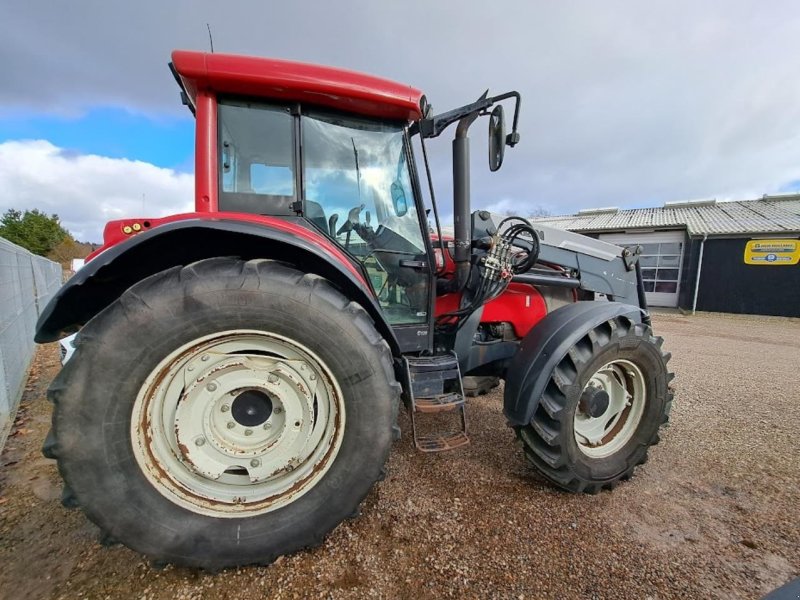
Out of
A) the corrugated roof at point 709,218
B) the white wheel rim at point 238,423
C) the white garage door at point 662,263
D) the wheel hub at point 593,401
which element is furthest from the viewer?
the white garage door at point 662,263

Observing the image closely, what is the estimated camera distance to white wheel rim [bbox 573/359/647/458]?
8.06 feet

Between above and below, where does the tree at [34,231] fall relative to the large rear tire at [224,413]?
above

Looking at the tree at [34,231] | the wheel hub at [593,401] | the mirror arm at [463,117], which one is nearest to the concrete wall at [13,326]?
the mirror arm at [463,117]

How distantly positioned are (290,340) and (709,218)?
1892cm

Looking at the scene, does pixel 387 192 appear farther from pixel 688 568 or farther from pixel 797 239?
pixel 797 239

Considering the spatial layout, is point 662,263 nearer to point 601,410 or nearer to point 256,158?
point 601,410

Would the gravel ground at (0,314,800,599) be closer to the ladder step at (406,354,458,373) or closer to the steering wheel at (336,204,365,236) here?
the ladder step at (406,354,458,373)

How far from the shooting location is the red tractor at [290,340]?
5.02 ft

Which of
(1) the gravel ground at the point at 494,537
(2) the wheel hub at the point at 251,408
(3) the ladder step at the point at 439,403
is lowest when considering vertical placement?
(1) the gravel ground at the point at 494,537

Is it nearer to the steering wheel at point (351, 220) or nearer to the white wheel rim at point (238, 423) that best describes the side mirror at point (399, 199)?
the steering wheel at point (351, 220)

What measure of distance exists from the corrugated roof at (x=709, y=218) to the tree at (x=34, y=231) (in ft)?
129

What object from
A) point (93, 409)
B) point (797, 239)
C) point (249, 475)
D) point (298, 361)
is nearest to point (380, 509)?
point (249, 475)

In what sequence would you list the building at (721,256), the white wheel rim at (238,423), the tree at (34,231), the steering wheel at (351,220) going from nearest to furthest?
the white wheel rim at (238,423) → the steering wheel at (351,220) → the building at (721,256) → the tree at (34,231)

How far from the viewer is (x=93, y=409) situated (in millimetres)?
1474
